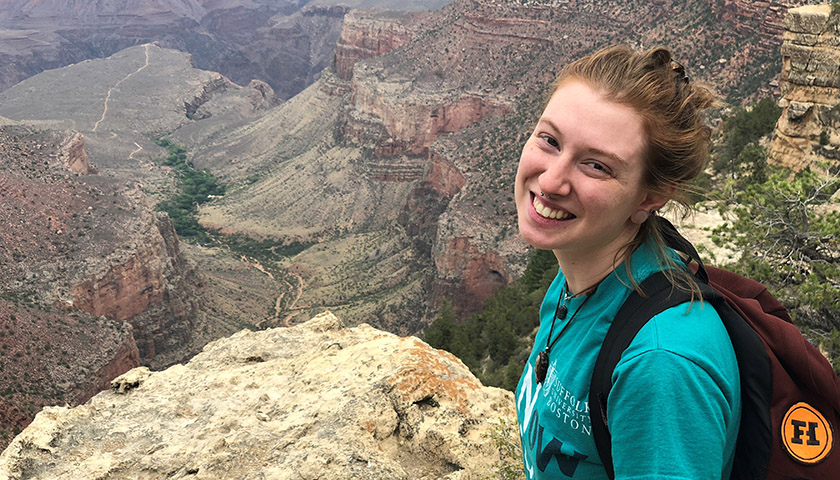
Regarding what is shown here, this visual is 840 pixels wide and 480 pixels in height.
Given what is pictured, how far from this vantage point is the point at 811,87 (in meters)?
18.7

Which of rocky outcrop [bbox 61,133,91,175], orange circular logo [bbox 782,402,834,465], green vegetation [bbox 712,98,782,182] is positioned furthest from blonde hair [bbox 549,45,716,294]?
rocky outcrop [bbox 61,133,91,175]

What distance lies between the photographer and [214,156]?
92188 millimetres

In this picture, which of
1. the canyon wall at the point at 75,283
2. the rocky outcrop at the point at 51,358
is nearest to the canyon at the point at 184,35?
the canyon wall at the point at 75,283

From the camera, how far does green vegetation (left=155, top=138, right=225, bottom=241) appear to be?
224 ft

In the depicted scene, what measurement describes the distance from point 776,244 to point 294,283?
153 feet

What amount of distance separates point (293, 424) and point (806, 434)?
5346 millimetres

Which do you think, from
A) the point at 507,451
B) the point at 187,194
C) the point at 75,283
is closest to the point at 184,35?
the point at 187,194

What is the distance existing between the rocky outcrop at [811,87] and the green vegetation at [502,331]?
10.8 meters

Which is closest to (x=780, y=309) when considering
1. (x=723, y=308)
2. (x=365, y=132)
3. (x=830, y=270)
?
(x=723, y=308)

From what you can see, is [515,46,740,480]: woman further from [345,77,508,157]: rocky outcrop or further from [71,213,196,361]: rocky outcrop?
[345,77,508,157]: rocky outcrop

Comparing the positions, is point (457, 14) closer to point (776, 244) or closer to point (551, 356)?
point (776, 244)

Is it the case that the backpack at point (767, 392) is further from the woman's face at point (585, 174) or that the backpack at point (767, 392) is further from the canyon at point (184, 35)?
→ the canyon at point (184, 35)

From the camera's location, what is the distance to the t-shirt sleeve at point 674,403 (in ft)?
9.52

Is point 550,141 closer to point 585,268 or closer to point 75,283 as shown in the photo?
point 585,268
